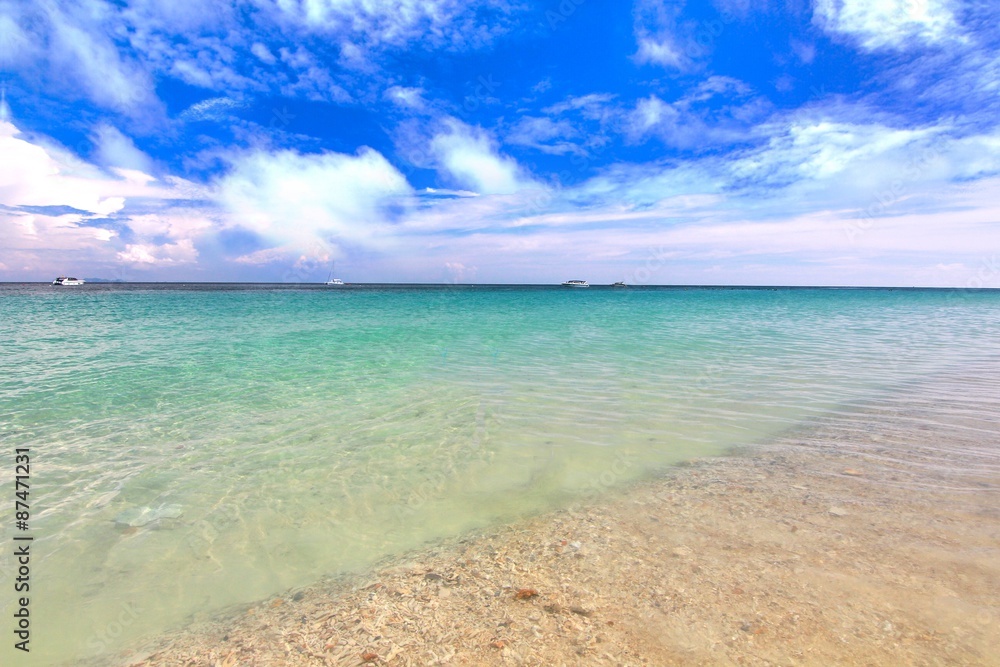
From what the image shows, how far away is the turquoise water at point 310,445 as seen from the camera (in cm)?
395

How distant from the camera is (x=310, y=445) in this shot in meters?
6.86

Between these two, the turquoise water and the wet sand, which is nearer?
the wet sand

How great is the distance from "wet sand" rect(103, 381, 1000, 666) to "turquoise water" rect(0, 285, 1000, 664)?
0.52 m

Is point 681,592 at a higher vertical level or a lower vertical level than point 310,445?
higher

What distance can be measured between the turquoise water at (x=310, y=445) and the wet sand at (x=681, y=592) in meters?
0.52

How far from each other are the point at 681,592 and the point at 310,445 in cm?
554

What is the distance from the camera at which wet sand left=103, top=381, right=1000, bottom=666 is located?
9.51ft

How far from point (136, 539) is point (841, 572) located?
252 inches

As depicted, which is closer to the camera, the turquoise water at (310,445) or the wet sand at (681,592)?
the wet sand at (681,592)

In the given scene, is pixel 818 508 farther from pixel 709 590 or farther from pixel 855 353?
pixel 855 353

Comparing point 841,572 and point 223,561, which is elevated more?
point 841,572

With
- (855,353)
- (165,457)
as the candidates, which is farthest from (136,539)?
(855,353)

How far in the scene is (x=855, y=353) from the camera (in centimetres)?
1577

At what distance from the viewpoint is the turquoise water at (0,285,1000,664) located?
395 centimetres
